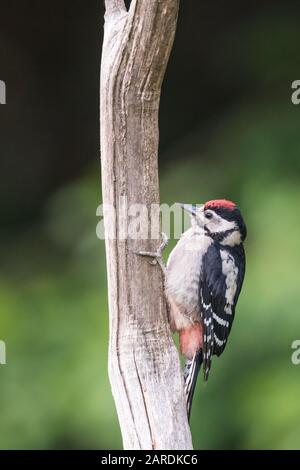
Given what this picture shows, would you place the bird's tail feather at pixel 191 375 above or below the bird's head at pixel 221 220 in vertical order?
below

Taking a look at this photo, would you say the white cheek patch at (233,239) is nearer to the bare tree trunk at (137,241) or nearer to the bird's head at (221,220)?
the bird's head at (221,220)

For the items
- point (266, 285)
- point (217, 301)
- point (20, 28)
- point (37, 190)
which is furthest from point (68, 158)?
point (217, 301)

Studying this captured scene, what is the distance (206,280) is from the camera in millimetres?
2199

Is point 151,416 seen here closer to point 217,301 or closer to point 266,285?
point 217,301

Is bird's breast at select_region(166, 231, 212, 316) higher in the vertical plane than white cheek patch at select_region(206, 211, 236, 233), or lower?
lower

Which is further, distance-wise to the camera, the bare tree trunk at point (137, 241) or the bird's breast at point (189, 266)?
the bird's breast at point (189, 266)

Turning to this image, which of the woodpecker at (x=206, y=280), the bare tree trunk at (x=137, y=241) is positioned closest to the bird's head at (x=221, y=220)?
the woodpecker at (x=206, y=280)

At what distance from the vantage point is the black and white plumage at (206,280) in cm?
215

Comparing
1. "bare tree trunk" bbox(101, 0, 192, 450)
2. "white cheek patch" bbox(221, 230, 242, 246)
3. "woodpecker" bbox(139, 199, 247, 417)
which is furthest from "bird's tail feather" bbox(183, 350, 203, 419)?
"white cheek patch" bbox(221, 230, 242, 246)

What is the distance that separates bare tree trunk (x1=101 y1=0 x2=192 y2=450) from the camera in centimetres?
175

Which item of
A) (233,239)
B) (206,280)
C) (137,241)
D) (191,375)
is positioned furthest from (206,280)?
(137,241)

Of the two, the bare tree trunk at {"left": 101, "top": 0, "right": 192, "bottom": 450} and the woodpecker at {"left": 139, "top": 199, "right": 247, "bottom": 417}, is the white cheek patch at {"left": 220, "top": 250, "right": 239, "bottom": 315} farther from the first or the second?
the bare tree trunk at {"left": 101, "top": 0, "right": 192, "bottom": 450}

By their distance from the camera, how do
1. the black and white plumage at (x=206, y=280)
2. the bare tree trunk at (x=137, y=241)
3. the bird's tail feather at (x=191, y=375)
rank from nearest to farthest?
the bare tree trunk at (x=137, y=241) → the bird's tail feather at (x=191, y=375) → the black and white plumage at (x=206, y=280)
